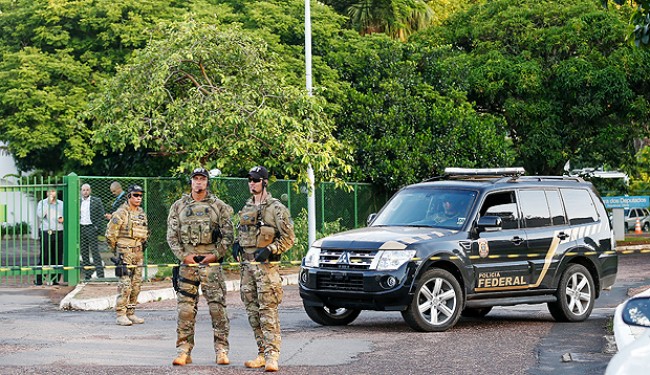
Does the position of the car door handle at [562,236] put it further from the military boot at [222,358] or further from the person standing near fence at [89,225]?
the person standing near fence at [89,225]

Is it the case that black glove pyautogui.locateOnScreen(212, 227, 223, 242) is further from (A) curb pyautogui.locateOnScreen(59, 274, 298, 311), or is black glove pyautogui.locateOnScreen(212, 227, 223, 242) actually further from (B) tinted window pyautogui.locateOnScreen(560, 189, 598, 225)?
(A) curb pyautogui.locateOnScreen(59, 274, 298, 311)

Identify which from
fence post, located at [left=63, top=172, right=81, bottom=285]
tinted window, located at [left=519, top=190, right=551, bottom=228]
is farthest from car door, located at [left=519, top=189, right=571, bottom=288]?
fence post, located at [left=63, top=172, right=81, bottom=285]

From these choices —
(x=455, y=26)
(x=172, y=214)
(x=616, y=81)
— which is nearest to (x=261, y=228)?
(x=172, y=214)

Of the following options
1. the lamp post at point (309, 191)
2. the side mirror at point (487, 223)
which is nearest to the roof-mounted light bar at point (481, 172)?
the side mirror at point (487, 223)

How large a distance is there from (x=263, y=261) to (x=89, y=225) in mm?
11582

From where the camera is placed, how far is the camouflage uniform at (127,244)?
15688mm

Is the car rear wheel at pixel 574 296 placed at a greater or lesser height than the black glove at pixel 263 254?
lesser

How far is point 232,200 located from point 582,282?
10.9 metres

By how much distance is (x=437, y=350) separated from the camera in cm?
1254

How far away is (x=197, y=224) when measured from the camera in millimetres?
11297

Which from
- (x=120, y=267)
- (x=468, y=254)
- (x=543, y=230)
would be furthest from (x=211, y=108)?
(x=468, y=254)

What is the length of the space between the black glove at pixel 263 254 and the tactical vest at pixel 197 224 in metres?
0.51

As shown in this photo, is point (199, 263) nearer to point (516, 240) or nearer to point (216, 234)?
point (216, 234)

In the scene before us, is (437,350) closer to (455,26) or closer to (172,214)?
(172,214)
